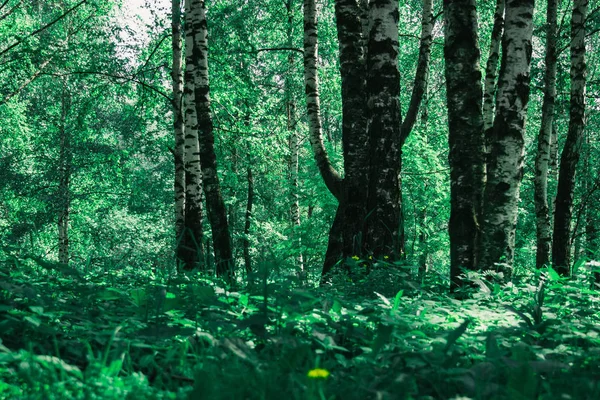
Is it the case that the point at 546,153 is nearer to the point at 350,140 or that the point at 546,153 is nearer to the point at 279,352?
the point at 350,140

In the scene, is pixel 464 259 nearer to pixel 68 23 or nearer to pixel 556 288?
pixel 556 288

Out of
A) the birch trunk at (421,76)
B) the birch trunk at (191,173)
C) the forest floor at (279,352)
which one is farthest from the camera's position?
the birch trunk at (191,173)

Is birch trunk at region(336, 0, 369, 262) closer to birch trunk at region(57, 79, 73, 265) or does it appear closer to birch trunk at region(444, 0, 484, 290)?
birch trunk at region(444, 0, 484, 290)

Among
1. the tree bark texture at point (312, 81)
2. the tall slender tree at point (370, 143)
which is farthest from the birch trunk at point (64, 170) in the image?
the tall slender tree at point (370, 143)

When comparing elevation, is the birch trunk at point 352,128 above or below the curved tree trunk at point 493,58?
below

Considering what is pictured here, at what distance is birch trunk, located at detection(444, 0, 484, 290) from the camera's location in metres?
5.88

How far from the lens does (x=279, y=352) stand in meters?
2.29

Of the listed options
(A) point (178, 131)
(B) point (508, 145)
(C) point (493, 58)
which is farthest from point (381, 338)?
(C) point (493, 58)

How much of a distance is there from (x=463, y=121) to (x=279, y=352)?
4482mm

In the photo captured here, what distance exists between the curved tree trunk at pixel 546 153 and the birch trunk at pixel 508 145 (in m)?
8.00

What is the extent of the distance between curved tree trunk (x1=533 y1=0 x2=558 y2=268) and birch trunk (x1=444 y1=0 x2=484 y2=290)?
25.6ft

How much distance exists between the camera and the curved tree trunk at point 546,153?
1292 cm

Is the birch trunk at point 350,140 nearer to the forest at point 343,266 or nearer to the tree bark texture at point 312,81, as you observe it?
the forest at point 343,266

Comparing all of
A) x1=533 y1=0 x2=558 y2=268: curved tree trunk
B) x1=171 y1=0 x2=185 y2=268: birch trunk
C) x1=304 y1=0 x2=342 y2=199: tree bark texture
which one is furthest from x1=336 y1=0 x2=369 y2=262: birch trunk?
x1=533 y1=0 x2=558 y2=268: curved tree trunk
